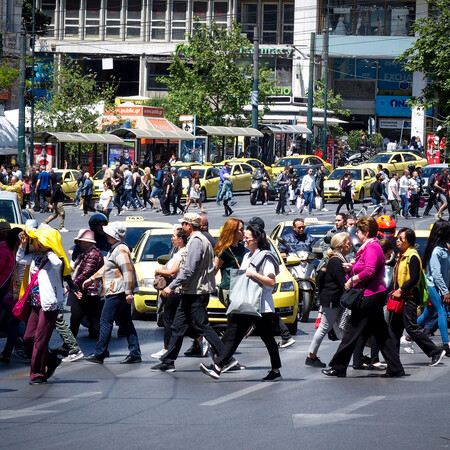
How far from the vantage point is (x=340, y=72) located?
79.4 m

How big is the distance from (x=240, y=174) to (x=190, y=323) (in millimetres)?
34862

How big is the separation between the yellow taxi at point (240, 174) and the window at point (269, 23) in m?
38.3

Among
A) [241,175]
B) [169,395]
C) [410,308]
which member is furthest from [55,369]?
[241,175]

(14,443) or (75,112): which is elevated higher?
(75,112)

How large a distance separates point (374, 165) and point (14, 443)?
38.7 metres

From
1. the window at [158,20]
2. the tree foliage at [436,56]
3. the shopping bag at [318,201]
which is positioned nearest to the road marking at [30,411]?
the tree foliage at [436,56]

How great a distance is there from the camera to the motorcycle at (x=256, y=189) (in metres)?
41.3

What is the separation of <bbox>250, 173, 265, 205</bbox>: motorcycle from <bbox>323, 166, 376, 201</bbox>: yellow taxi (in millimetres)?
2571

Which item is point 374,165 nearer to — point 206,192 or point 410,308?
point 206,192

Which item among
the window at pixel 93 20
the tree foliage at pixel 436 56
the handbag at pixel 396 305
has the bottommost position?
the handbag at pixel 396 305

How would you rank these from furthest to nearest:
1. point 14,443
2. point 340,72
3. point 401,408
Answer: point 340,72, point 401,408, point 14,443

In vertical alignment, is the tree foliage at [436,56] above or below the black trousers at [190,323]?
above

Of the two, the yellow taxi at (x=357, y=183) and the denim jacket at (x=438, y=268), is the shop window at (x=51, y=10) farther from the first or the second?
the denim jacket at (x=438, y=268)

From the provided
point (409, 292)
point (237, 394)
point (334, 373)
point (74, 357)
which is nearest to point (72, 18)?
point (74, 357)
